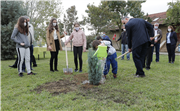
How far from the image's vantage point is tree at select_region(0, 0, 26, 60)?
10.0 metres

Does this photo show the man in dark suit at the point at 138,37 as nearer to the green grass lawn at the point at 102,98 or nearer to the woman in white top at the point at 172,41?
the green grass lawn at the point at 102,98

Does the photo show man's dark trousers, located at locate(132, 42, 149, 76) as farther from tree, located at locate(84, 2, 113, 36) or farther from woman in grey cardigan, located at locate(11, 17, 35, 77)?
tree, located at locate(84, 2, 113, 36)

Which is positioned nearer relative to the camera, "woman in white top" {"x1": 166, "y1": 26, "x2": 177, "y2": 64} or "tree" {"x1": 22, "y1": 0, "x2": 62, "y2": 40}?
"woman in white top" {"x1": 166, "y1": 26, "x2": 177, "y2": 64}

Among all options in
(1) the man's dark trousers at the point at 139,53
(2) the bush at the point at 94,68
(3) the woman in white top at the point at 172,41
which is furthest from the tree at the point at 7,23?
(3) the woman in white top at the point at 172,41

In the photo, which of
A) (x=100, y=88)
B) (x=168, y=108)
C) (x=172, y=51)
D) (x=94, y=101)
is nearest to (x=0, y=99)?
(x=94, y=101)

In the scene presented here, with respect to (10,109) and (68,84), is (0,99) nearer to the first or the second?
(10,109)

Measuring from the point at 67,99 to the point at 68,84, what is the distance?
105cm

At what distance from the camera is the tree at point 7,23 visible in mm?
A: 10031

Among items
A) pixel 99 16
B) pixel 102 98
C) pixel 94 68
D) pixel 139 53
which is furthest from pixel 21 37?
pixel 99 16

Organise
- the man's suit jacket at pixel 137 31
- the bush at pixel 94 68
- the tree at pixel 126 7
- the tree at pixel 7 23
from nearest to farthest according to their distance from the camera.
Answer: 1. the bush at pixel 94 68
2. the man's suit jacket at pixel 137 31
3. the tree at pixel 7 23
4. the tree at pixel 126 7

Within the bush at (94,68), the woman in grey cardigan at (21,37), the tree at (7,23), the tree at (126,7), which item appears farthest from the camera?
the tree at (126,7)

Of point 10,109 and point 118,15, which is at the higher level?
point 118,15

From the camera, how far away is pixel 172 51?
7449 mm

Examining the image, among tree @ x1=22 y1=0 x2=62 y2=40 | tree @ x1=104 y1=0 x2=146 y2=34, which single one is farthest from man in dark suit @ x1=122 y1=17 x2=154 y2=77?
tree @ x1=22 y1=0 x2=62 y2=40
